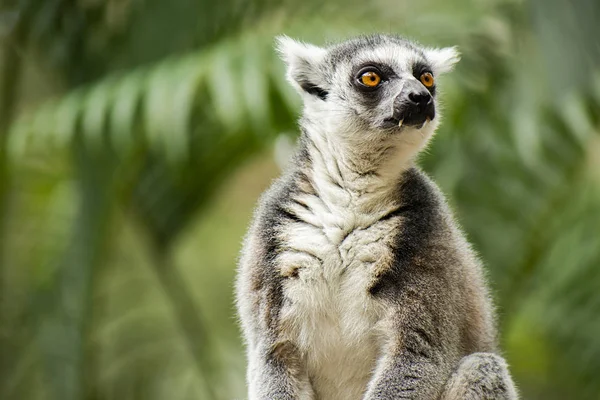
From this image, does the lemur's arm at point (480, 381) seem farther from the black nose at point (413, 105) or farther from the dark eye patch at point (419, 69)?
the dark eye patch at point (419, 69)

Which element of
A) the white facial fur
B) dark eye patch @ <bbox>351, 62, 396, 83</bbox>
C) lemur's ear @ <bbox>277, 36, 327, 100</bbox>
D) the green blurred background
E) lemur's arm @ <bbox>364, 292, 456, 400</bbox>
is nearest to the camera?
lemur's arm @ <bbox>364, 292, 456, 400</bbox>

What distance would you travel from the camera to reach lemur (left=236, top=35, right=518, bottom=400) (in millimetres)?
3803

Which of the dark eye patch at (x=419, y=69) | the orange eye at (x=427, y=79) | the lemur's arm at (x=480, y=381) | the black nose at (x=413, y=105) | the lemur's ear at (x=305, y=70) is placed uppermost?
the lemur's ear at (x=305, y=70)

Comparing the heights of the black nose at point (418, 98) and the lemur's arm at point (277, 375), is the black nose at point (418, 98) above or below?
above

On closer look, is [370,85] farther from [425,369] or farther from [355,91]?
[425,369]

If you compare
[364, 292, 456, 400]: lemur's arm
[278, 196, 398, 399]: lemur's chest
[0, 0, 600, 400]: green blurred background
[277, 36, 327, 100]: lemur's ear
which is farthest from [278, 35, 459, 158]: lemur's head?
[364, 292, 456, 400]: lemur's arm

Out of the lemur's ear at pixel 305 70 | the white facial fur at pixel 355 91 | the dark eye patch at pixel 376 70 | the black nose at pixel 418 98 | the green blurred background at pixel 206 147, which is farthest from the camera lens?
the green blurred background at pixel 206 147

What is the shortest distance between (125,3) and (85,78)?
32.2 inches

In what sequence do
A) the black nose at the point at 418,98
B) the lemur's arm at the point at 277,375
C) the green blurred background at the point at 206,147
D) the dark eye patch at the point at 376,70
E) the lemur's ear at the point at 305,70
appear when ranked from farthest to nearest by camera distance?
1. the green blurred background at the point at 206,147
2. the lemur's ear at the point at 305,70
3. the dark eye patch at the point at 376,70
4. the black nose at the point at 418,98
5. the lemur's arm at the point at 277,375

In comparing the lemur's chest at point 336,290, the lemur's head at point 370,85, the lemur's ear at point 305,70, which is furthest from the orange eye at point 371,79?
the lemur's chest at point 336,290

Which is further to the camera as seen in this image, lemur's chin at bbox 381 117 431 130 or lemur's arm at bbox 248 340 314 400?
lemur's chin at bbox 381 117 431 130

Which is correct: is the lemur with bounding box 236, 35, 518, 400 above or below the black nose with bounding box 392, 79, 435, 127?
below

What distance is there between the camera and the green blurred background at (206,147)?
18.5 feet

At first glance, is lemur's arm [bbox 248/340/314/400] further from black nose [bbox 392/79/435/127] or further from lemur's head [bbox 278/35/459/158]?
black nose [bbox 392/79/435/127]
